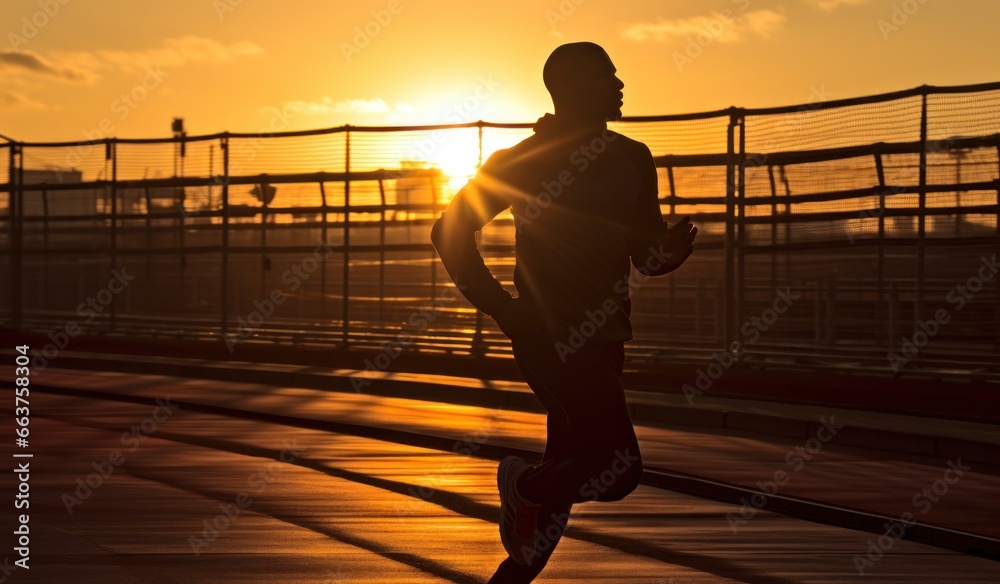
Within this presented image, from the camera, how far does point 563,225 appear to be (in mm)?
4910

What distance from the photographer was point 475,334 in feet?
67.8

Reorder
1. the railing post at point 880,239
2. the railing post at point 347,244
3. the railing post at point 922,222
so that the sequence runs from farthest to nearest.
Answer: the railing post at point 347,244
the railing post at point 880,239
the railing post at point 922,222

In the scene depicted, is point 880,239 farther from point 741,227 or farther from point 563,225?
point 563,225

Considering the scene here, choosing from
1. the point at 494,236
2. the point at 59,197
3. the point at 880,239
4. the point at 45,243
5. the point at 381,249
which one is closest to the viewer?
the point at 880,239

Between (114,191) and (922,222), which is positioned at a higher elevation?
(114,191)

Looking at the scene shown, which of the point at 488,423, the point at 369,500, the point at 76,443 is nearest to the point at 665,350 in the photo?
the point at 488,423

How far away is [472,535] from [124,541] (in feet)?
5.53

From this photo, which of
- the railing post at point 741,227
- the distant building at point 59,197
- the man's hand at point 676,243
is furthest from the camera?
the distant building at point 59,197

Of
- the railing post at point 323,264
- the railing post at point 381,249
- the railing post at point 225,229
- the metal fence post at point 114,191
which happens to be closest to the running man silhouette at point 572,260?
the railing post at point 381,249

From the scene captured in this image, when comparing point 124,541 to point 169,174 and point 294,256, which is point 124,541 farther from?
point 169,174

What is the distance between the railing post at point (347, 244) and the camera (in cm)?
2152

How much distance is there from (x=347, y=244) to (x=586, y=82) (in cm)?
1699

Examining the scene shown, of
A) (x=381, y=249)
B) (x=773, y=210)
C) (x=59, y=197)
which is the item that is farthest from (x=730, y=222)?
(x=59, y=197)

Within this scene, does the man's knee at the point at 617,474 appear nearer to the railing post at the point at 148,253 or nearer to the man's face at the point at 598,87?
the man's face at the point at 598,87
